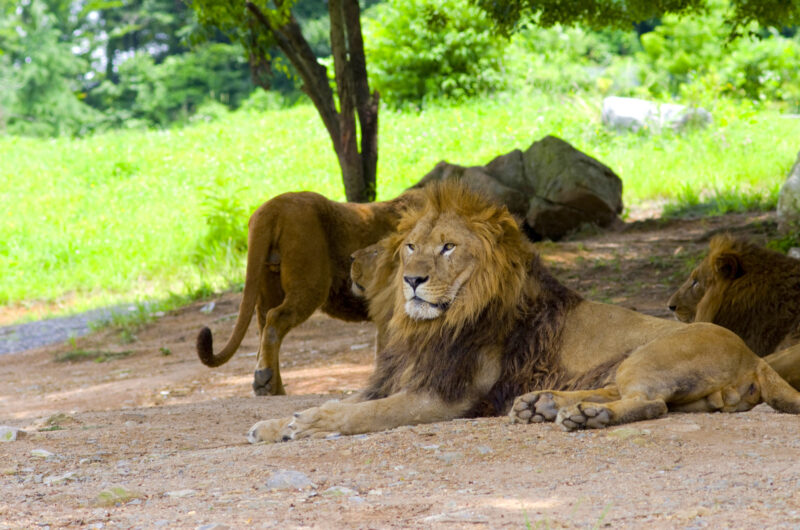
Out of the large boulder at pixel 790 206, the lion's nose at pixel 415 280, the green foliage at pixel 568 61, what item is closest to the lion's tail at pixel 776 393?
the lion's nose at pixel 415 280

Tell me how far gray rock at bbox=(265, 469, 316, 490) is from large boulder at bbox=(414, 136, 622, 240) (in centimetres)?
872

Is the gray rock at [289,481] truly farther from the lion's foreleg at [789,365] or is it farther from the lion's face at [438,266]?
the lion's foreleg at [789,365]

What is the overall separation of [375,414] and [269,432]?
1.59ft

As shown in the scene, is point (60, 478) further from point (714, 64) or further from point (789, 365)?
point (714, 64)

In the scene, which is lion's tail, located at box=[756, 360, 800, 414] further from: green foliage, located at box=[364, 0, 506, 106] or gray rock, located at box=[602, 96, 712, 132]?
green foliage, located at box=[364, 0, 506, 106]

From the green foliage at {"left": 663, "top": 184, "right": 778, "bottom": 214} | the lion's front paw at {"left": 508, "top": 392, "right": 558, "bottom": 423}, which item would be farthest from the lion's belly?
the green foliage at {"left": 663, "top": 184, "right": 778, "bottom": 214}

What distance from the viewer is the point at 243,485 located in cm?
335

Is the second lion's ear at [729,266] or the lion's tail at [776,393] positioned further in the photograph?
the second lion's ear at [729,266]

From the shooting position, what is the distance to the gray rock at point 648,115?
18.3 m

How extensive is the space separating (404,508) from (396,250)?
2.00 meters

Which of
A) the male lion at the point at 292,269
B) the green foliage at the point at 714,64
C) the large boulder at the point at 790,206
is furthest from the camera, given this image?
the green foliage at the point at 714,64

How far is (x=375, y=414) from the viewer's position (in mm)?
4320

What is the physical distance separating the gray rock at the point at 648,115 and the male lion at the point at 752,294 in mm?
13331

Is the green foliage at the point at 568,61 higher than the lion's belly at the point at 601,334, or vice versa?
the green foliage at the point at 568,61
